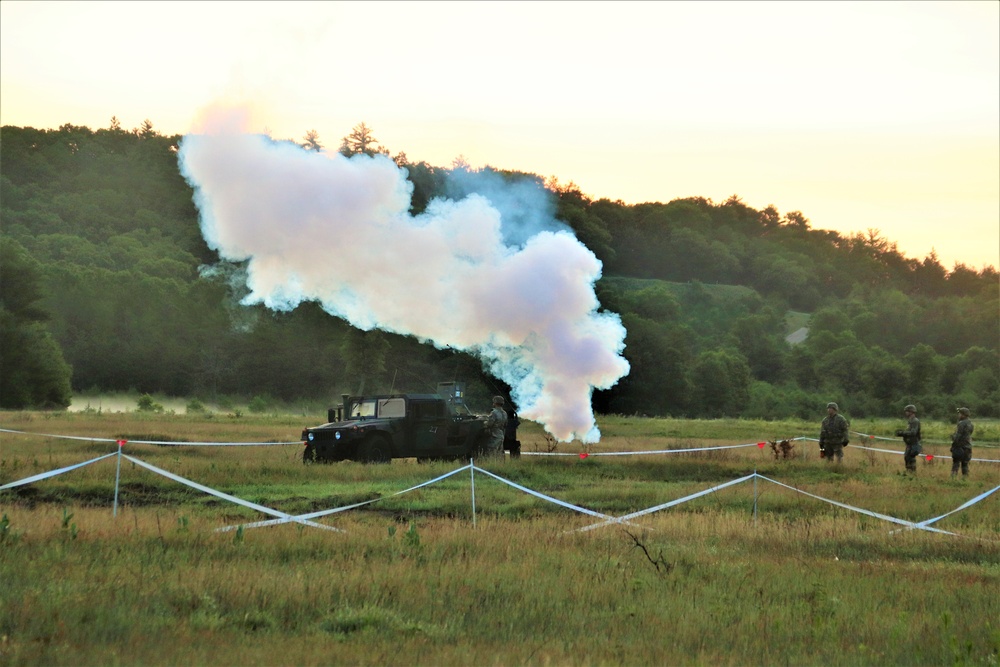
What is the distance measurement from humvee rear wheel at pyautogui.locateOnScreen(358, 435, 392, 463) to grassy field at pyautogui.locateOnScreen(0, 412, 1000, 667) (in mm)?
2303

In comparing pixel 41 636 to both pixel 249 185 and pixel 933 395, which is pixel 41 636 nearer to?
pixel 249 185

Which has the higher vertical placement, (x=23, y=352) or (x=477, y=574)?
(x=23, y=352)

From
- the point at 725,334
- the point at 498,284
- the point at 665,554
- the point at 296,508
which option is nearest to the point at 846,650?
the point at 665,554

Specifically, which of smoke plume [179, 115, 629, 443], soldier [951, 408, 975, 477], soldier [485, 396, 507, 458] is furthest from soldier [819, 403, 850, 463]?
soldier [485, 396, 507, 458]

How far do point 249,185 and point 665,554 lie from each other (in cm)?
1589

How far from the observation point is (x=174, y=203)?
107375mm

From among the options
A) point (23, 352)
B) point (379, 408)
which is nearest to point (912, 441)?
point (379, 408)

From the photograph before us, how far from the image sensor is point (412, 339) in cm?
6356

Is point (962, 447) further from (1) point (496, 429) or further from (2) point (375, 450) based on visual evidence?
(2) point (375, 450)

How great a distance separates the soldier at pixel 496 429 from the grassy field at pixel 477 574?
3.48m

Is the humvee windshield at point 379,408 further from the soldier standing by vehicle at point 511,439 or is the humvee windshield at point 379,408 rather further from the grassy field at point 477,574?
the grassy field at point 477,574

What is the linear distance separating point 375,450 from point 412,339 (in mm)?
39894

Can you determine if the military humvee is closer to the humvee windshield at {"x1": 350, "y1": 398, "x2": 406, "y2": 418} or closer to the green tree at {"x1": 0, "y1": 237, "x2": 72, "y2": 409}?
the humvee windshield at {"x1": 350, "y1": 398, "x2": 406, "y2": 418}

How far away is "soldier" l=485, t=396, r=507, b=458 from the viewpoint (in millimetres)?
24797
